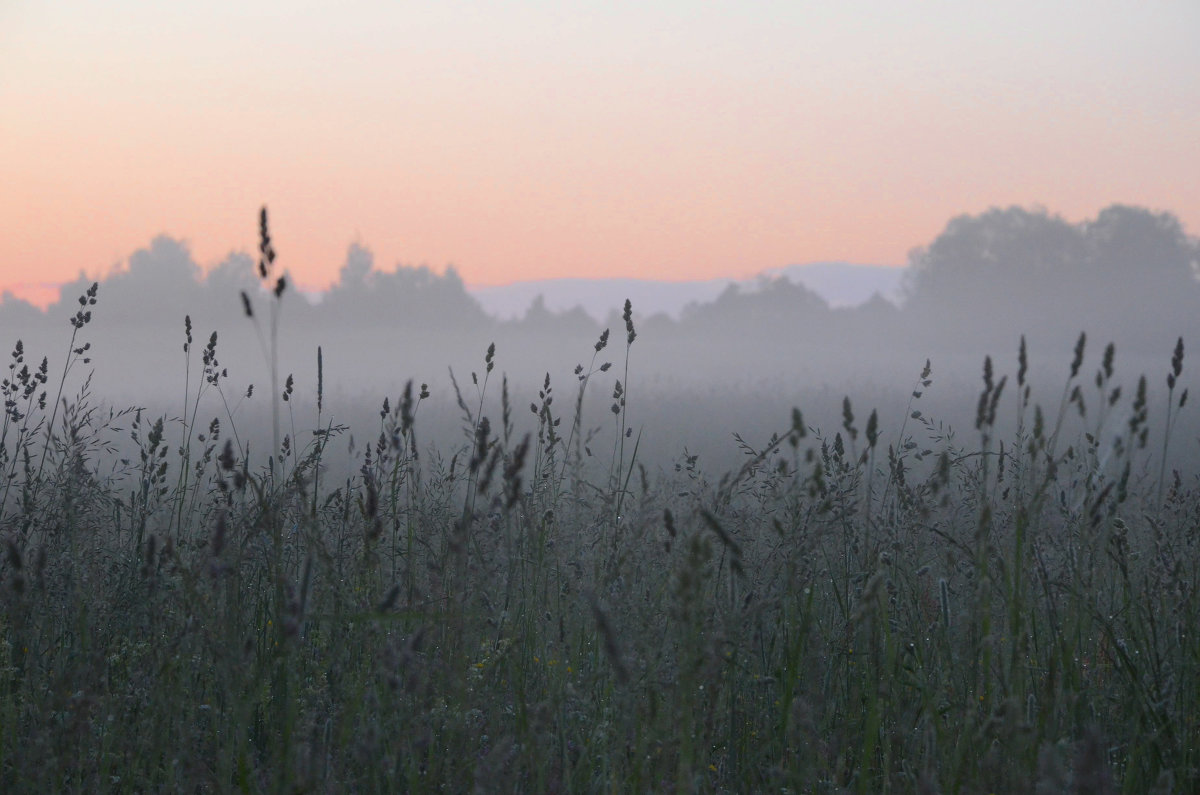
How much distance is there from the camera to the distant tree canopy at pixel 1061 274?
69875mm

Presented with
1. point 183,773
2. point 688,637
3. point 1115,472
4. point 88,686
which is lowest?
point 183,773

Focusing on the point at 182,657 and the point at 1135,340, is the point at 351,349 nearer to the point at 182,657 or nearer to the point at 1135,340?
the point at 1135,340

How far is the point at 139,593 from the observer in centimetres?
274

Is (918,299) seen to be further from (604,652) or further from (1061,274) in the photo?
(604,652)

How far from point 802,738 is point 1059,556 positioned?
1375 millimetres

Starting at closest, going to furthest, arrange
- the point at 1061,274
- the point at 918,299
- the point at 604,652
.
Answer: the point at 604,652
the point at 1061,274
the point at 918,299

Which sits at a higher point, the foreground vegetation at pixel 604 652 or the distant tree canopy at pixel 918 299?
the distant tree canopy at pixel 918 299

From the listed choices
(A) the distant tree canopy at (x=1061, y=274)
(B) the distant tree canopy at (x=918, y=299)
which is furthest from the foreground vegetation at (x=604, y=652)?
(A) the distant tree canopy at (x=1061, y=274)

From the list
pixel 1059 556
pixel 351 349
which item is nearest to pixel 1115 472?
pixel 1059 556

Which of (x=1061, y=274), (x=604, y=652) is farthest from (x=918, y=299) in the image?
(x=604, y=652)

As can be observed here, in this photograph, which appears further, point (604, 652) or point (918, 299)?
point (918, 299)

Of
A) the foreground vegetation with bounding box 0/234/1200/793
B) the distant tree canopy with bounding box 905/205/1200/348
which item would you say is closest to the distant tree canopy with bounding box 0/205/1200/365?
the distant tree canopy with bounding box 905/205/1200/348

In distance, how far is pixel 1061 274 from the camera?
237 feet

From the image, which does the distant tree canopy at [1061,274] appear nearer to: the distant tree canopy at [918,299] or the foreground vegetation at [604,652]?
the distant tree canopy at [918,299]
